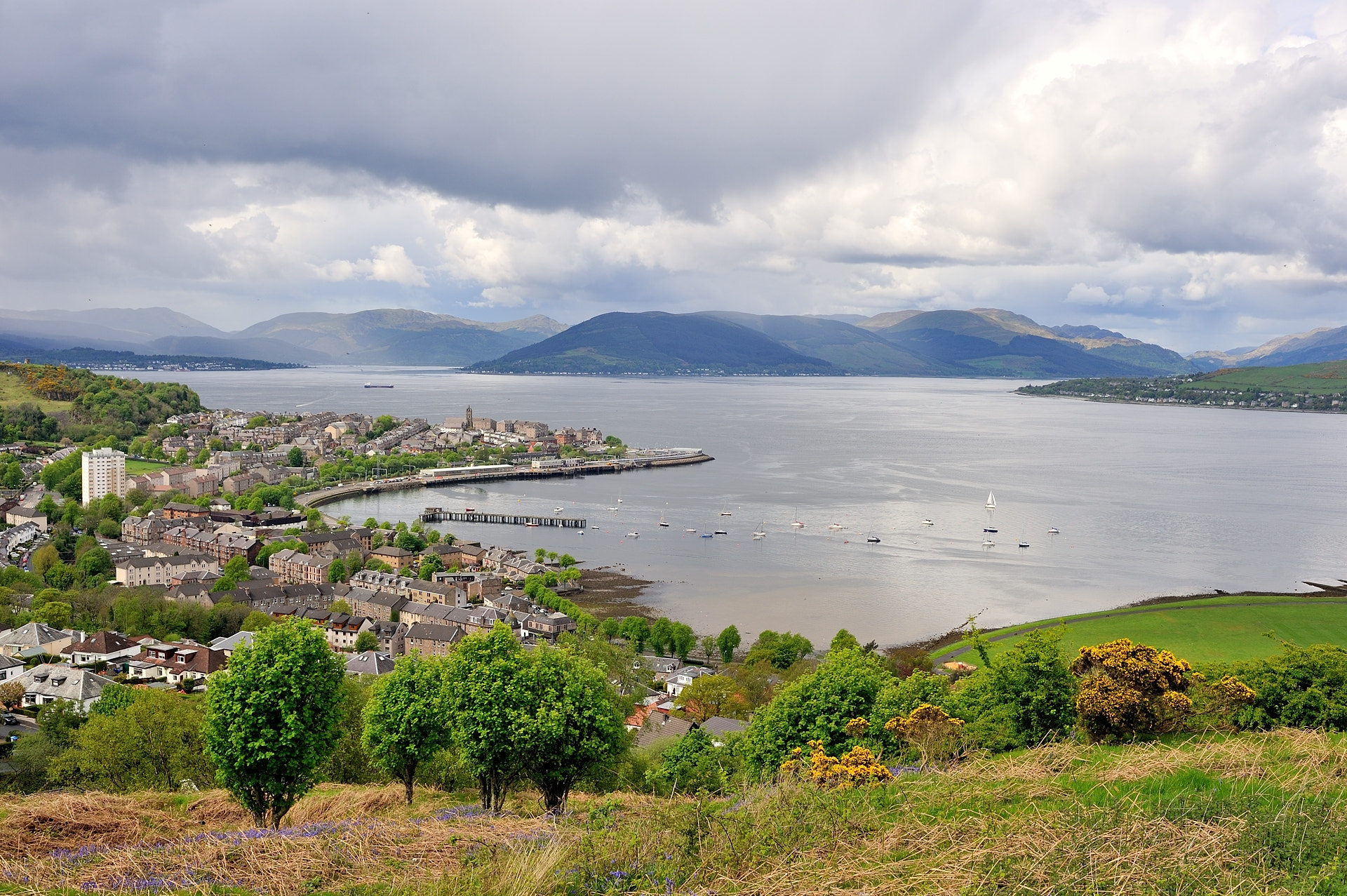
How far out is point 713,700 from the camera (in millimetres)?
16953

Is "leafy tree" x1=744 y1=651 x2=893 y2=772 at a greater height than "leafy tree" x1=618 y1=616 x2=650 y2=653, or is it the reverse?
"leafy tree" x1=744 y1=651 x2=893 y2=772

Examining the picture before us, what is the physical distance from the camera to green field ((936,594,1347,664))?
20.8 metres

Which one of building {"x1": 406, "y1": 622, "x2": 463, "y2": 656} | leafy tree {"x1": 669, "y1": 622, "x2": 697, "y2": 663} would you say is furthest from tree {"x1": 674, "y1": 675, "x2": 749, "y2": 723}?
building {"x1": 406, "y1": 622, "x2": 463, "y2": 656}

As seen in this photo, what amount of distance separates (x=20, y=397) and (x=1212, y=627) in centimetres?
7984

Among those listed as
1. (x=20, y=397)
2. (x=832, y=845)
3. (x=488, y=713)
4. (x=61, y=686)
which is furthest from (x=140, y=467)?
(x=832, y=845)

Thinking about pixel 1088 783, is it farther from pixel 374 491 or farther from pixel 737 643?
pixel 374 491

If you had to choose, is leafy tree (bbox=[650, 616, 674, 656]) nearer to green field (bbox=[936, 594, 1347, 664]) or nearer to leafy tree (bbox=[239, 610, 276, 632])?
green field (bbox=[936, 594, 1347, 664])

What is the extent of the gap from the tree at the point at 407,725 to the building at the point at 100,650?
14.5m

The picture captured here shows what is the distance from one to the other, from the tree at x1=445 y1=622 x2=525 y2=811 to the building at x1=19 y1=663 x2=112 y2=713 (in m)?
10.0

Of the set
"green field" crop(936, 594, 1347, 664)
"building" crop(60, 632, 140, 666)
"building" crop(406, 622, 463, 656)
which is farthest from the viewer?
"building" crop(406, 622, 463, 656)

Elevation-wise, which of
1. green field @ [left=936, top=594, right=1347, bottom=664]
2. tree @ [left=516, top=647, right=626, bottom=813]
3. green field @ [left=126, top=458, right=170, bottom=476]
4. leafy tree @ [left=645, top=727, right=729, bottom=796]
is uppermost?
tree @ [left=516, top=647, right=626, bottom=813]

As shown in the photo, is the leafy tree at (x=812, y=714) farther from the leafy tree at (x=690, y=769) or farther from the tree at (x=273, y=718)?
the tree at (x=273, y=718)

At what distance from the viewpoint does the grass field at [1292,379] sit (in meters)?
129

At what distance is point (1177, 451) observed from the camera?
69.1 meters
